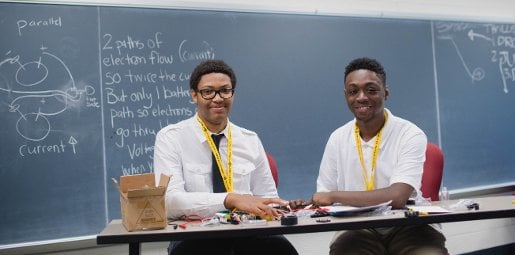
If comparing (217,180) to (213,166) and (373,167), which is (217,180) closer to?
(213,166)

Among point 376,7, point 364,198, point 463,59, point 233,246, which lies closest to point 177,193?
point 233,246

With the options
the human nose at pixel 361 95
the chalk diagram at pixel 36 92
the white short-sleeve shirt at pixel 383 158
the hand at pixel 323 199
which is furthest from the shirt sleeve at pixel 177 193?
the chalk diagram at pixel 36 92

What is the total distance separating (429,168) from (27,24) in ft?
8.09

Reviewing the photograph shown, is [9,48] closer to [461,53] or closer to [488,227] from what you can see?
[461,53]

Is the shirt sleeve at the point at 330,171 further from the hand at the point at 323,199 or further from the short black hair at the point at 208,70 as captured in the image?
the short black hair at the point at 208,70

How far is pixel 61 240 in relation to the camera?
311cm

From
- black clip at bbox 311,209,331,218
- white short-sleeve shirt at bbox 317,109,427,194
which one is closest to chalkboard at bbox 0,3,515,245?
white short-sleeve shirt at bbox 317,109,427,194

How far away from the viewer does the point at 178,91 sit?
3447 millimetres

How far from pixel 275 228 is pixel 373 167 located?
90cm

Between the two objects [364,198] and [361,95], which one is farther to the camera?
[361,95]

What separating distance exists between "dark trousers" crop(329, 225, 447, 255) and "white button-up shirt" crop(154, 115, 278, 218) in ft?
1.65

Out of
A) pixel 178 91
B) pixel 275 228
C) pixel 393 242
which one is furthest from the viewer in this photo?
pixel 178 91

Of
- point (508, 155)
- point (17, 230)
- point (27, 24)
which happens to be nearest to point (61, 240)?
point (17, 230)

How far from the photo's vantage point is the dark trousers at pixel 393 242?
7.42 ft
